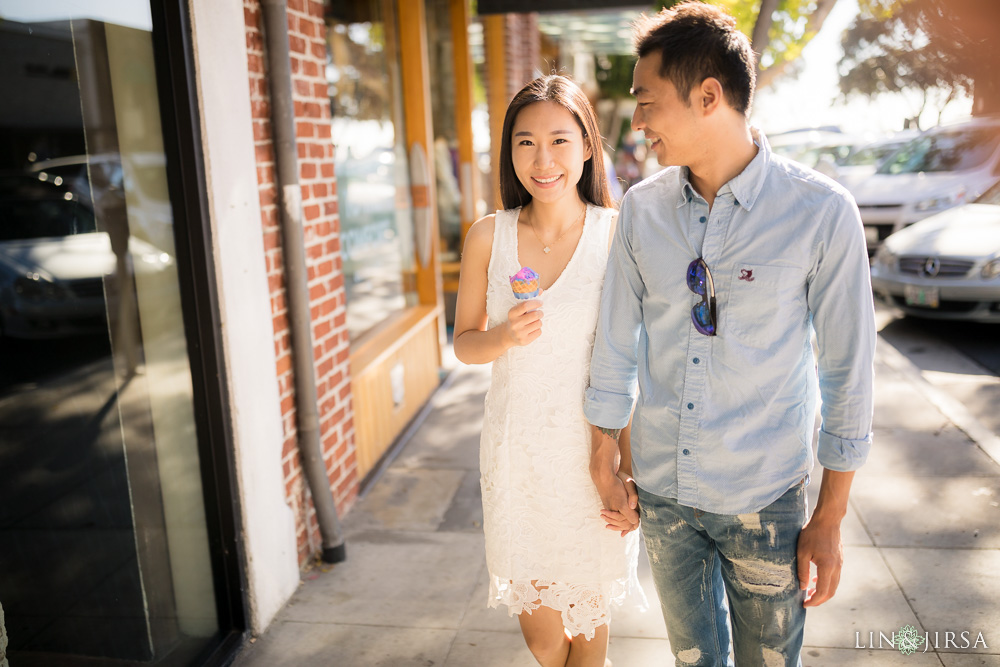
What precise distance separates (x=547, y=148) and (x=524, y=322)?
1.78 ft

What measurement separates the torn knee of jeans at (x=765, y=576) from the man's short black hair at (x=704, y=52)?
1.09 m

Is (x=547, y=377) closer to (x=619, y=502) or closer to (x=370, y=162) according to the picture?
(x=619, y=502)

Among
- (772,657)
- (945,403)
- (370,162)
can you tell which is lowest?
(945,403)

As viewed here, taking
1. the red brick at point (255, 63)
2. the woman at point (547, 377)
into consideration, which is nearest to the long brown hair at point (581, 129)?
the woman at point (547, 377)

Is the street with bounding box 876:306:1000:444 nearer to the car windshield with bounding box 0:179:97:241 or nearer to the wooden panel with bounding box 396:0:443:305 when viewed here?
the wooden panel with bounding box 396:0:443:305

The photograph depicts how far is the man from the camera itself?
172 centimetres

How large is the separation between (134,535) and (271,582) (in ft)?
2.61

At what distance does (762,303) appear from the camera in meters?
1.75

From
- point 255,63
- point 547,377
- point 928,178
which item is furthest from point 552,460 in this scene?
point 928,178

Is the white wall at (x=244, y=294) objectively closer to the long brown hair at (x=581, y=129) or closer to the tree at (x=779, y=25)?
the long brown hair at (x=581, y=129)

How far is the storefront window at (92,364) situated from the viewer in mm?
2119

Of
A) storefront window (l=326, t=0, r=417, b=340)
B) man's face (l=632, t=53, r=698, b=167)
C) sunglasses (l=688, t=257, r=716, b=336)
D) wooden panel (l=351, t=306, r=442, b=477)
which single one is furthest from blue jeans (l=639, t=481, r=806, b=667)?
storefront window (l=326, t=0, r=417, b=340)

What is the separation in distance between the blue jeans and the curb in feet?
11.2

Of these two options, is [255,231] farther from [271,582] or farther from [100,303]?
[271,582]
